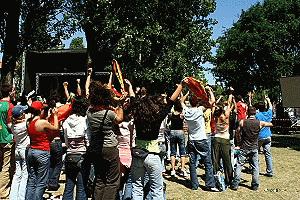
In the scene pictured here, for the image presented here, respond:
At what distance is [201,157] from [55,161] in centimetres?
349

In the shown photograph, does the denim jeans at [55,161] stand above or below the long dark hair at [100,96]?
below

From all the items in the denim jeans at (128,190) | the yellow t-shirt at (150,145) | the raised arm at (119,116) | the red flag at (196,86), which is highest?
the red flag at (196,86)

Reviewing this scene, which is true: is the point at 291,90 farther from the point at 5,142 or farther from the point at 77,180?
the point at 77,180

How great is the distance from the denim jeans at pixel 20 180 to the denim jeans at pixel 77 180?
3.38 feet

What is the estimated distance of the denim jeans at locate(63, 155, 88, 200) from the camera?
671cm

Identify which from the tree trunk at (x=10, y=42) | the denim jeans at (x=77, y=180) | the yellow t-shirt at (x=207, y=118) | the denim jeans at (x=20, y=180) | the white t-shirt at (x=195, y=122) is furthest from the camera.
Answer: the tree trunk at (x=10, y=42)

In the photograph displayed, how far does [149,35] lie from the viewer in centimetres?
2375

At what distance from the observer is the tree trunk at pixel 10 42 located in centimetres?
1703

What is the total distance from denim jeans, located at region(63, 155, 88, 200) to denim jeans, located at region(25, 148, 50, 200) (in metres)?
0.45

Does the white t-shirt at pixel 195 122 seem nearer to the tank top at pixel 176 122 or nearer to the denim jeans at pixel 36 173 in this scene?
the tank top at pixel 176 122

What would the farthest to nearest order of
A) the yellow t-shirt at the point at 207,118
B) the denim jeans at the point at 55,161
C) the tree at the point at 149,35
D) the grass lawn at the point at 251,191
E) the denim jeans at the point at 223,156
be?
the tree at the point at 149,35
the yellow t-shirt at the point at 207,118
the denim jeans at the point at 223,156
the grass lawn at the point at 251,191
the denim jeans at the point at 55,161

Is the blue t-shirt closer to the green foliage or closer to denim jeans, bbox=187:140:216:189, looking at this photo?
denim jeans, bbox=187:140:216:189

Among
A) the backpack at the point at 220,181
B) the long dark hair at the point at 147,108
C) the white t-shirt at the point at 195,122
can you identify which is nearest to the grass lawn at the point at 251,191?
the backpack at the point at 220,181

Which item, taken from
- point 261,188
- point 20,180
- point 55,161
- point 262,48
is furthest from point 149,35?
point 20,180
